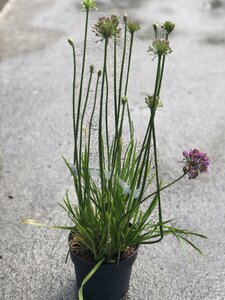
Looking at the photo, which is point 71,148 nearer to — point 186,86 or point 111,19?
point 186,86

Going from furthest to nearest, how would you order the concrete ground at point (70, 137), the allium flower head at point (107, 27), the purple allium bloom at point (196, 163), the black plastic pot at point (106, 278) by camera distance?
1. the concrete ground at point (70, 137)
2. the black plastic pot at point (106, 278)
3. the purple allium bloom at point (196, 163)
4. the allium flower head at point (107, 27)

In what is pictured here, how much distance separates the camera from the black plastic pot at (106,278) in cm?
169

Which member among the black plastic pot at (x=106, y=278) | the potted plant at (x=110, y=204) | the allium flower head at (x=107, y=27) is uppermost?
the allium flower head at (x=107, y=27)

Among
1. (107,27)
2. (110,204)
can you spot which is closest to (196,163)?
(110,204)

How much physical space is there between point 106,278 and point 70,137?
127 centimetres

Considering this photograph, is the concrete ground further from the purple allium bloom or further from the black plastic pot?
the purple allium bloom

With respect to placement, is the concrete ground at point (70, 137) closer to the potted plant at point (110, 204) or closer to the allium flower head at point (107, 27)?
the potted plant at point (110, 204)

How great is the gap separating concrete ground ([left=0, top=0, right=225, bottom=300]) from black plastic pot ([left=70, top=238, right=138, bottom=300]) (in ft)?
0.33

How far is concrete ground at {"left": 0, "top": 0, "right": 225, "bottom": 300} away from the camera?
1970 mm

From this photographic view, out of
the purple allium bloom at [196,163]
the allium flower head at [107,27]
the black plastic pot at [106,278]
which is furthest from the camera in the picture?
the black plastic pot at [106,278]

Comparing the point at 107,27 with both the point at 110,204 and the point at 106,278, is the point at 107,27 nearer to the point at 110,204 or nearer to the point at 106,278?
the point at 110,204

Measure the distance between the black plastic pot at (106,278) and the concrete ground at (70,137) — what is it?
99mm

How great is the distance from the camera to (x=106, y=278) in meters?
1.73

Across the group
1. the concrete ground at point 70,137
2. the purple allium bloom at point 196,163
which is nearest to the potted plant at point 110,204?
the purple allium bloom at point 196,163
